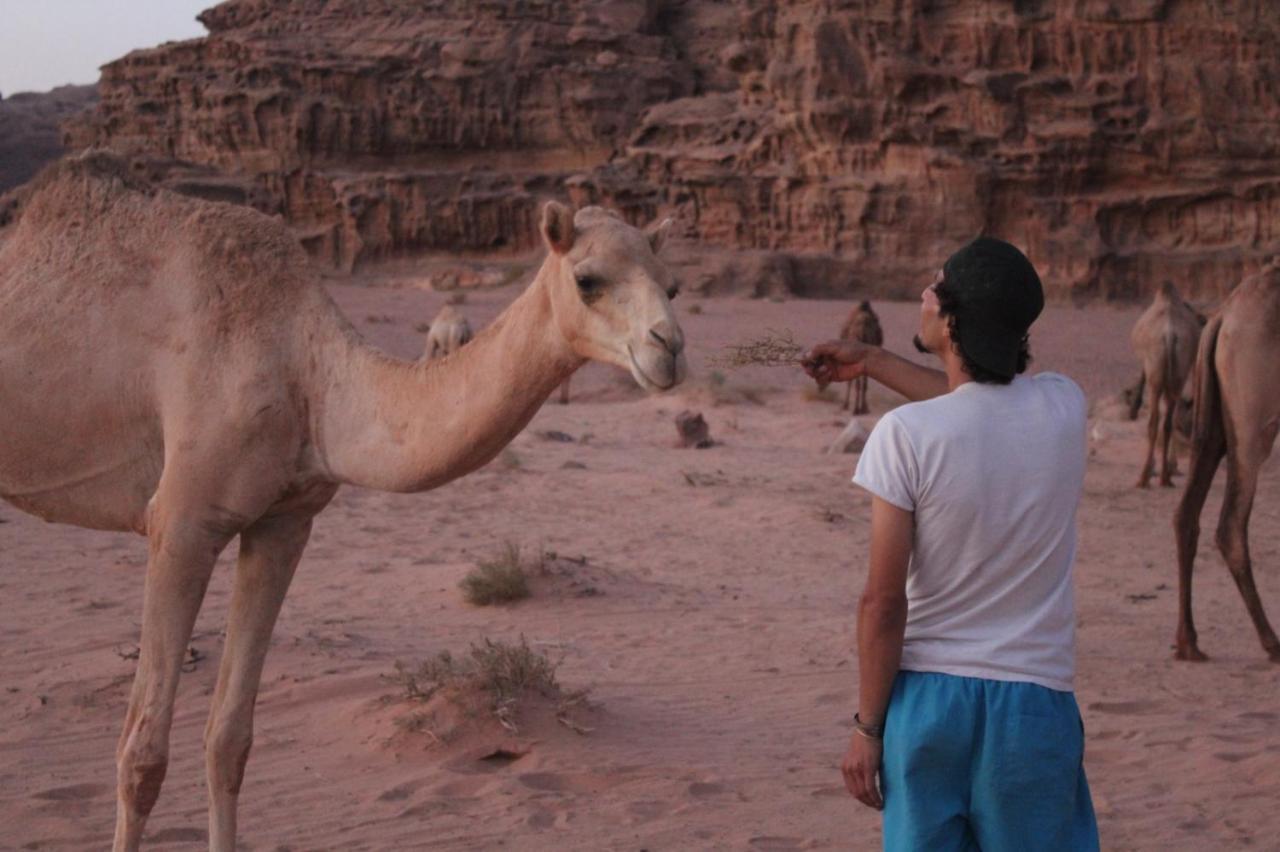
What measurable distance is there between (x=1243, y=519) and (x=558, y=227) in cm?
541

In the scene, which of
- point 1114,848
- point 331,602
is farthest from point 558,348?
point 331,602

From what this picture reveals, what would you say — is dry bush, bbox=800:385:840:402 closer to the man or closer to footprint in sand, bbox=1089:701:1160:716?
footprint in sand, bbox=1089:701:1160:716

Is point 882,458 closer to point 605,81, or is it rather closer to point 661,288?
point 661,288

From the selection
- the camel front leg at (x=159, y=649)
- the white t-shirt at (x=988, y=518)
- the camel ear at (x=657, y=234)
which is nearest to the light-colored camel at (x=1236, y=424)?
the camel ear at (x=657, y=234)

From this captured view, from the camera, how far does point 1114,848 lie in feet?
17.3

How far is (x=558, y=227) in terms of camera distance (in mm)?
4352

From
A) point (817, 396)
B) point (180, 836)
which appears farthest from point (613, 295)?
point (817, 396)

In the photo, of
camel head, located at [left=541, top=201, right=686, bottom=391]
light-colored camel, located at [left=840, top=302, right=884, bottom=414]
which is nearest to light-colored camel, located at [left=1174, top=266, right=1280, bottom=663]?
camel head, located at [left=541, top=201, right=686, bottom=391]

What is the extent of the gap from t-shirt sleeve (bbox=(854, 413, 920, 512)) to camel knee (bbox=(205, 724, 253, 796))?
297cm

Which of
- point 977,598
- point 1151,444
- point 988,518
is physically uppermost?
point 988,518

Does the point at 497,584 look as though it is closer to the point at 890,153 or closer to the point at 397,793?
the point at 397,793

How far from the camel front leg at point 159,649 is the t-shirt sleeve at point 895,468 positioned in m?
2.54

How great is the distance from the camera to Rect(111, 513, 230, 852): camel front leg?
4.63 m

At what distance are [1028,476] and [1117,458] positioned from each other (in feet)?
46.5
